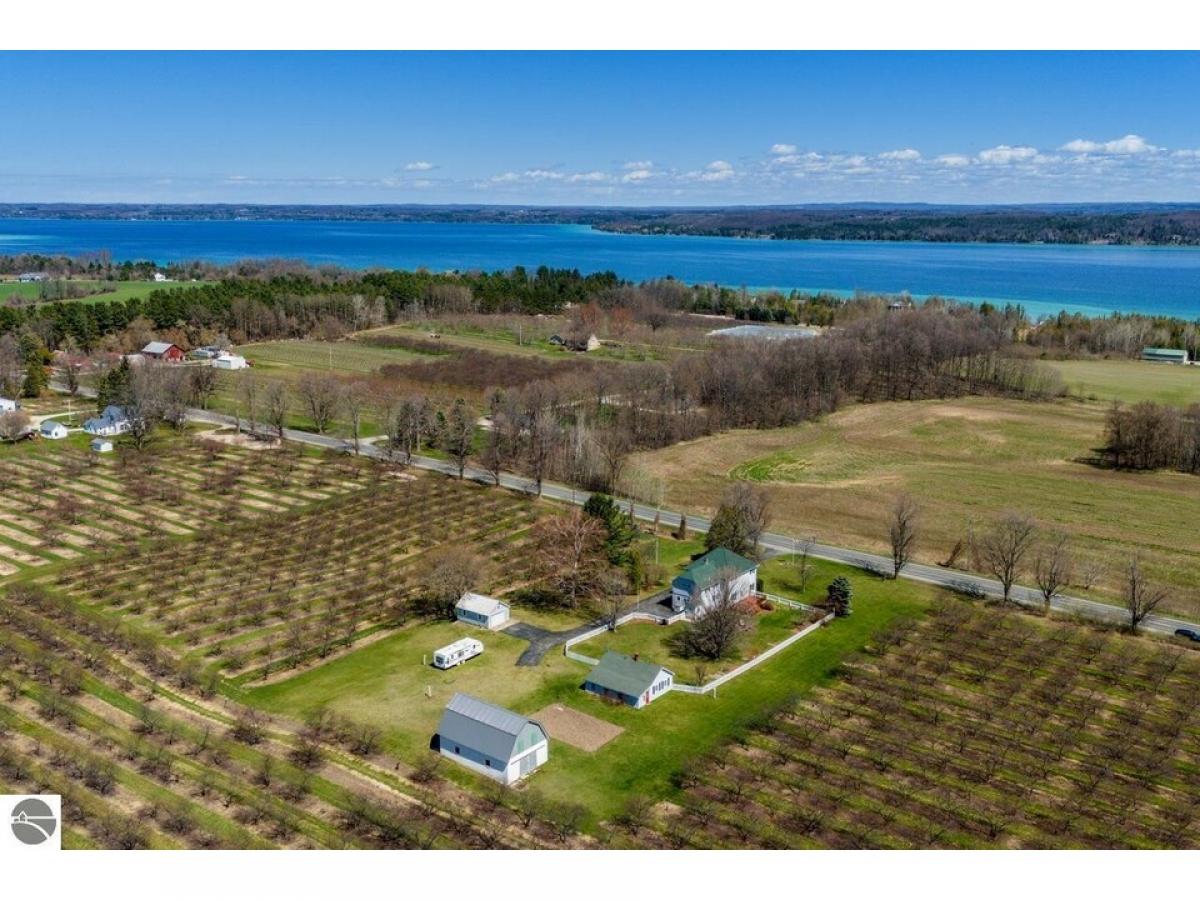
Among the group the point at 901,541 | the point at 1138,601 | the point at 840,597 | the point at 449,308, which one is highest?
the point at 449,308

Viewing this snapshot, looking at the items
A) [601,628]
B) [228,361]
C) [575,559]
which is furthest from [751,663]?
[228,361]

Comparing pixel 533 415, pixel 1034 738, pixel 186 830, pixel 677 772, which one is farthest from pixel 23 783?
pixel 533 415

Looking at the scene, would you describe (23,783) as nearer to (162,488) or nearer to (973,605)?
(162,488)

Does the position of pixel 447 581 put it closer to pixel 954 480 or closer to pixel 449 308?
pixel 954 480

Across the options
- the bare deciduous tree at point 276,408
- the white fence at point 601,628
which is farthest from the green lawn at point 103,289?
the white fence at point 601,628

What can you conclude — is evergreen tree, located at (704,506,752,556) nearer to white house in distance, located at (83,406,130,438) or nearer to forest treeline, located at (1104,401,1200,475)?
forest treeline, located at (1104,401,1200,475)

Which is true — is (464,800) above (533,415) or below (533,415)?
below

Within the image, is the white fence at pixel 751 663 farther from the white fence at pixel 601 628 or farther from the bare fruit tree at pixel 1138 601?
the bare fruit tree at pixel 1138 601
